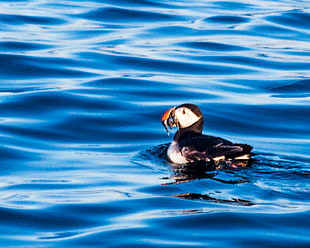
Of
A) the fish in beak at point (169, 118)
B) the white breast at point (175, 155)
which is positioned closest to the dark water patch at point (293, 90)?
the fish in beak at point (169, 118)

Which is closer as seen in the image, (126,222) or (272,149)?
(126,222)

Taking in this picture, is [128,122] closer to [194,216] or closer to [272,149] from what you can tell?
[272,149]

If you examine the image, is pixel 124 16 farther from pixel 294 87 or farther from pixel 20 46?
pixel 294 87

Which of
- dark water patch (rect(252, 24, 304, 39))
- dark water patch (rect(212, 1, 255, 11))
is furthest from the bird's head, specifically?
dark water patch (rect(212, 1, 255, 11))

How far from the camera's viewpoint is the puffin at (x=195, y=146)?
9.75m

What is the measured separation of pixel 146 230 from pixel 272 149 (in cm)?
389

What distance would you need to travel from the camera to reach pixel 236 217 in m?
7.87

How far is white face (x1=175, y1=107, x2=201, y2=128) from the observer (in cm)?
1078

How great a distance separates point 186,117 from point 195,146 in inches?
29.3

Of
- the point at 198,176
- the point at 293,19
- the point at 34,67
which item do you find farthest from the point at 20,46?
the point at 198,176

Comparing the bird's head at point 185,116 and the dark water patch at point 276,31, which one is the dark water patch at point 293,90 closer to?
the bird's head at point 185,116

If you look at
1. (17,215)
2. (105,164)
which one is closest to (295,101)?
(105,164)

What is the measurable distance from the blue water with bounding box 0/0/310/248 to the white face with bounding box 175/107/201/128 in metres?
0.48

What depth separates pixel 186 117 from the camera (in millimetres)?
10797
